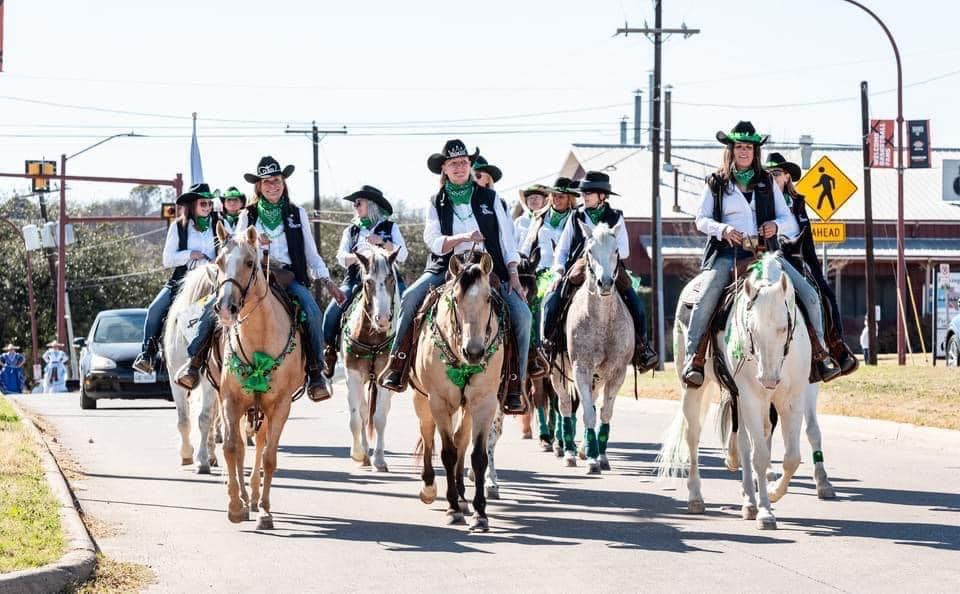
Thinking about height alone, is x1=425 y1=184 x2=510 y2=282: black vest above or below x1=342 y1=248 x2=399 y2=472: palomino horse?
above

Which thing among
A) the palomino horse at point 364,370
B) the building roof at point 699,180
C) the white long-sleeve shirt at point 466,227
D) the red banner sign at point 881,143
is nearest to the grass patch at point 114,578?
the white long-sleeve shirt at point 466,227

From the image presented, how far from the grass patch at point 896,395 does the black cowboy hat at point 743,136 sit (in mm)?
7405

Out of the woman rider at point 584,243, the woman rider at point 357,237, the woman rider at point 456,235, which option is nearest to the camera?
the woman rider at point 456,235

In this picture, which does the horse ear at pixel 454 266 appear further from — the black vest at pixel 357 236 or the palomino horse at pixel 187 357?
the black vest at pixel 357 236

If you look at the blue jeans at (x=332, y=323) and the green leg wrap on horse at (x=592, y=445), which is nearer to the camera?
the green leg wrap on horse at (x=592, y=445)

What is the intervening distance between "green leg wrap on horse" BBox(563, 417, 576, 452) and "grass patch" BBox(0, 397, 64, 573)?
5.50m

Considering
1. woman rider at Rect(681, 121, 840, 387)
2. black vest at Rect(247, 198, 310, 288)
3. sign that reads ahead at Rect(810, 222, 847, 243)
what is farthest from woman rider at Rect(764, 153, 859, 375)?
sign that reads ahead at Rect(810, 222, 847, 243)

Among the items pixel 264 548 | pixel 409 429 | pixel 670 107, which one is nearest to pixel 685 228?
pixel 670 107

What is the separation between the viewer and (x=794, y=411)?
12023mm

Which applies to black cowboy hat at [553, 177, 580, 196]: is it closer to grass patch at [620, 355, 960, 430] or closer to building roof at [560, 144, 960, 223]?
grass patch at [620, 355, 960, 430]

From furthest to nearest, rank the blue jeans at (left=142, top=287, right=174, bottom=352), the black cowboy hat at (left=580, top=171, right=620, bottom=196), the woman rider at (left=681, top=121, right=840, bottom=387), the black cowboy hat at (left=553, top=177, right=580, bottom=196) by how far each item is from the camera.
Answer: the black cowboy hat at (left=553, top=177, right=580, bottom=196) → the blue jeans at (left=142, top=287, right=174, bottom=352) → the black cowboy hat at (left=580, top=171, right=620, bottom=196) → the woman rider at (left=681, top=121, right=840, bottom=387)

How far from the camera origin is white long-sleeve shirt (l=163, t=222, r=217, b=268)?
54.3 ft

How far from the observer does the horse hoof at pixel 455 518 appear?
39.4ft

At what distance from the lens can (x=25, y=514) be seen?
11.2 metres
